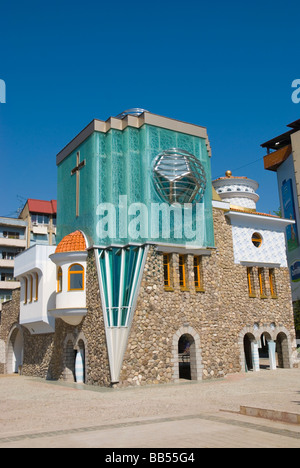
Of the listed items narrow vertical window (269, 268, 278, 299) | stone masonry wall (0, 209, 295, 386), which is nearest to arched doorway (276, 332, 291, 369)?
stone masonry wall (0, 209, 295, 386)

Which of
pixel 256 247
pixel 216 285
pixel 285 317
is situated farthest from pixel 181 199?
pixel 285 317

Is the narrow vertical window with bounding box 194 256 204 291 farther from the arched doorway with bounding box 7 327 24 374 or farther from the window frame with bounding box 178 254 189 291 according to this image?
the arched doorway with bounding box 7 327 24 374

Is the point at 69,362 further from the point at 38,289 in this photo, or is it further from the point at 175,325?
the point at 175,325

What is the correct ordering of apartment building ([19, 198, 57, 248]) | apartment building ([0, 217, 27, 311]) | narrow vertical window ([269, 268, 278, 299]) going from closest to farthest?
narrow vertical window ([269, 268, 278, 299]), apartment building ([0, 217, 27, 311]), apartment building ([19, 198, 57, 248])

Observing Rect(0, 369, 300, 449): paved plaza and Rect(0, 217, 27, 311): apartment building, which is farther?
Rect(0, 217, 27, 311): apartment building

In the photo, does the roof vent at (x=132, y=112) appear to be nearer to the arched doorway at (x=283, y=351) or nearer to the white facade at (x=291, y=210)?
the arched doorway at (x=283, y=351)

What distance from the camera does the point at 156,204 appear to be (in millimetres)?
20609

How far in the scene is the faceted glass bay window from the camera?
2094cm

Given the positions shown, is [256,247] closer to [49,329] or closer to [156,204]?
[156,204]

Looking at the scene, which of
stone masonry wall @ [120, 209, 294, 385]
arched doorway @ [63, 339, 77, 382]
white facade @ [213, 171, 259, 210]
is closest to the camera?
stone masonry wall @ [120, 209, 294, 385]

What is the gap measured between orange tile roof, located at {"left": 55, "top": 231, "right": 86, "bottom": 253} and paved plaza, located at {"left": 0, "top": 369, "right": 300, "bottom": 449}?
6280 millimetres

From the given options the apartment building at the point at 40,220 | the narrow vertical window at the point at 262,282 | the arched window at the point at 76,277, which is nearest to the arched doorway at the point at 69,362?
the arched window at the point at 76,277

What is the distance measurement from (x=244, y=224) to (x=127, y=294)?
9.52 metres

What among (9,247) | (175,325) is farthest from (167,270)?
(9,247)
